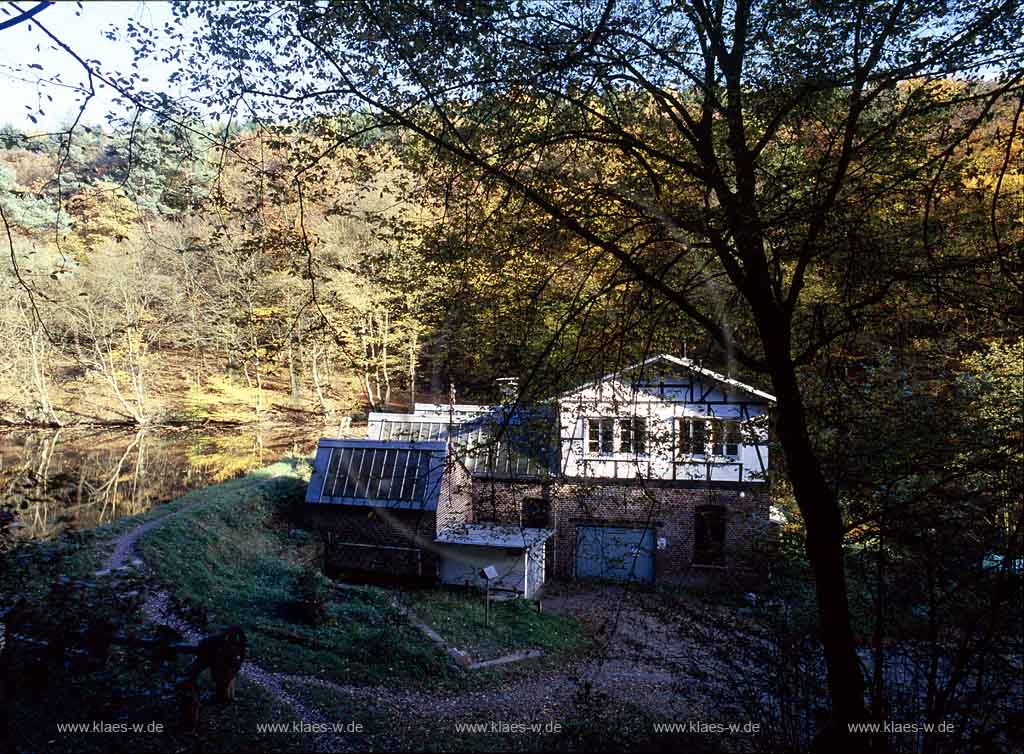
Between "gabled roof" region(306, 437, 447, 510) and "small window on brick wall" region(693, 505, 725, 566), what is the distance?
5596 mm

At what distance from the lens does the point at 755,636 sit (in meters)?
5.45

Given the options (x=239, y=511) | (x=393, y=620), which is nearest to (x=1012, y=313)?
(x=393, y=620)

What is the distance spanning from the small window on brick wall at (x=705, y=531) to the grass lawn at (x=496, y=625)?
3.62m

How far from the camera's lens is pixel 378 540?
1433 cm

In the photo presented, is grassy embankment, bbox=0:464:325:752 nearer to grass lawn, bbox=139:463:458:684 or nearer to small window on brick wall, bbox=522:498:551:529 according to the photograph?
grass lawn, bbox=139:463:458:684

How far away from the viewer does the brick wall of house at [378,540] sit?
45.6 feet

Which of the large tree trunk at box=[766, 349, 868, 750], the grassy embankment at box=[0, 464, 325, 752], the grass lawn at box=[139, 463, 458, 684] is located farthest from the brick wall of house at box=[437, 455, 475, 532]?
the large tree trunk at box=[766, 349, 868, 750]

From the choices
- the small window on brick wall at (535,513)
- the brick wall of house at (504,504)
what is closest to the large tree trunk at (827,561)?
the brick wall of house at (504,504)

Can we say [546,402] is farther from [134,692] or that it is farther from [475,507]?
[475,507]

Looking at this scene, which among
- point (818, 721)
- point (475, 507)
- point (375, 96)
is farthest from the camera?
point (475, 507)

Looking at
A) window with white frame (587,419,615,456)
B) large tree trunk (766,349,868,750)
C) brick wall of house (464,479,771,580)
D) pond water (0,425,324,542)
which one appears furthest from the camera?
pond water (0,425,324,542)

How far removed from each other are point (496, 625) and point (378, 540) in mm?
3778

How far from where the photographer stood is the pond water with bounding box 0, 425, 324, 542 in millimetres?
17641

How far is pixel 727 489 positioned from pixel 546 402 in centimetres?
961
